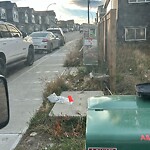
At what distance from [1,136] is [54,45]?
1524 centimetres

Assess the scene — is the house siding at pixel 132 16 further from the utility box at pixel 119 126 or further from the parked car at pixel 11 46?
the utility box at pixel 119 126

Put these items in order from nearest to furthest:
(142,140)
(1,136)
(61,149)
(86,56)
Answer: (142,140), (61,149), (1,136), (86,56)

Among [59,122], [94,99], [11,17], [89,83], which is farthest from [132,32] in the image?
[11,17]

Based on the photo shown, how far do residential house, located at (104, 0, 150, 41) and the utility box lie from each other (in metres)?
18.4

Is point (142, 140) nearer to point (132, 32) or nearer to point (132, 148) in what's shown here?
point (132, 148)

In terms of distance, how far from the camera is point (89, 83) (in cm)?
745

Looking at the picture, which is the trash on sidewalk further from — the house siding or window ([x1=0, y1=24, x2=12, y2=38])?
the house siding

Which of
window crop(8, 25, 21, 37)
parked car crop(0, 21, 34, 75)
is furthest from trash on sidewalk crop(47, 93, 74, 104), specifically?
window crop(8, 25, 21, 37)

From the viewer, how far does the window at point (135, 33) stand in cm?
2006

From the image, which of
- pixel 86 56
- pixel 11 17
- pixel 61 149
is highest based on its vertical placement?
pixel 11 17

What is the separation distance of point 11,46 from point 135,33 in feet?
39.9

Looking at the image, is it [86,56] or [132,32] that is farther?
[132,32]

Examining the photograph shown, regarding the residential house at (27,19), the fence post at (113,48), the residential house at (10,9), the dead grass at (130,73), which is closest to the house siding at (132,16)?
the dead grass at (130,73)

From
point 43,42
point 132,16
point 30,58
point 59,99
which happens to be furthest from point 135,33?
point 59,99
